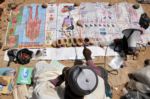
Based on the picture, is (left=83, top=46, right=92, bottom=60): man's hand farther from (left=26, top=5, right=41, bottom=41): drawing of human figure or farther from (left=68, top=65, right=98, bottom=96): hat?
(left=68, top=65, right=98, bottom=96): hat

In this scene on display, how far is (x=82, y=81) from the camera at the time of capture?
256cm

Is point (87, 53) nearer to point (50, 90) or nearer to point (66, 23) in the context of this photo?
point (66, 23)

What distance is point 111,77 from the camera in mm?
3820

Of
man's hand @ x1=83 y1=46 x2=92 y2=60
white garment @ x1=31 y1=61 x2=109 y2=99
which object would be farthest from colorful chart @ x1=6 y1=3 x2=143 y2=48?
white garment @ x1=31 y1=61 x2=109 y2=99

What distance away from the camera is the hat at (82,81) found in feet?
8.38

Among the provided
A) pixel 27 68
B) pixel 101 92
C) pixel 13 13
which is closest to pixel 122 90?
pixel 101 92

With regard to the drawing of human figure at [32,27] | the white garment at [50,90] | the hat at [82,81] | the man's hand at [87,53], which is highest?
the drawing of human figure at [32,27]

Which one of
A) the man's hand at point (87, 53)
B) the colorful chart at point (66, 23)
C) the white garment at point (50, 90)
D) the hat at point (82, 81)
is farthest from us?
the colorful chart at point (66, 23)

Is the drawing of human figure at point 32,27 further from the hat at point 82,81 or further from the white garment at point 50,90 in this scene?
the hat at point 82,81

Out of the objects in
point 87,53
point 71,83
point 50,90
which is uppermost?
point 87,53

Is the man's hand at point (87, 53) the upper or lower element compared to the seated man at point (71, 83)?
upper

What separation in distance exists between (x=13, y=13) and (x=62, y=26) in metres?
0.74

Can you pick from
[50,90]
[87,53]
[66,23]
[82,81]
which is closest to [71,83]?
[82,81]

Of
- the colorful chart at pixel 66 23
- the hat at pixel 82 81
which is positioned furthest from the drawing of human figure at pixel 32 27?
the hat at pixel 82 81
